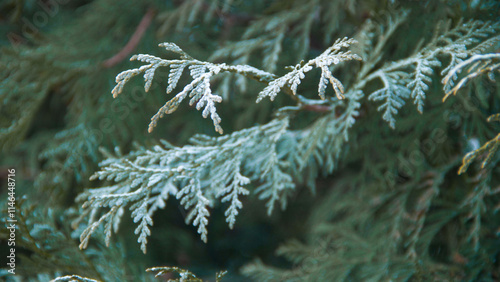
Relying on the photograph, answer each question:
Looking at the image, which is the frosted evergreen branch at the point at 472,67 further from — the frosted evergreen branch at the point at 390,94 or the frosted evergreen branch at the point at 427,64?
the frosted evergreen branch at the point at 390,94

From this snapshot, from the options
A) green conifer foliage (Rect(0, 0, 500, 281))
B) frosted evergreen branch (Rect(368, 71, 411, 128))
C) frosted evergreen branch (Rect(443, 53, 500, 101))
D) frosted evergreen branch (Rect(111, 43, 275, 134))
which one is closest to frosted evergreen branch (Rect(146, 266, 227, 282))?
green conifer foliage (Rect(0, 0, 500, 281))

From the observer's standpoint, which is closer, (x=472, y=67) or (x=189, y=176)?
(x=472, y=67)

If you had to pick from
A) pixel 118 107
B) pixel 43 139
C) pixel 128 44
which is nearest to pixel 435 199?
pixel 118 107

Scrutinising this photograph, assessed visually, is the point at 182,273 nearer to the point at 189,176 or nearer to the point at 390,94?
the point at 189,176

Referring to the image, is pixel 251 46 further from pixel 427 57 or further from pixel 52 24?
pixel 52 24

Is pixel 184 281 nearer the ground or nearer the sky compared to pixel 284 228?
nearer the sky

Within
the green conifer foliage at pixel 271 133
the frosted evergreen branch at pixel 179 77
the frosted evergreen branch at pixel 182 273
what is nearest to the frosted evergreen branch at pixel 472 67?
the green conifer foliage at pixel 271 133

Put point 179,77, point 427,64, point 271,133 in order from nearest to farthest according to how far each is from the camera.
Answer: point 179,77 → point 427,64 → point 271,133

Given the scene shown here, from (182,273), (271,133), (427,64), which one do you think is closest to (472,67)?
(427,64)
